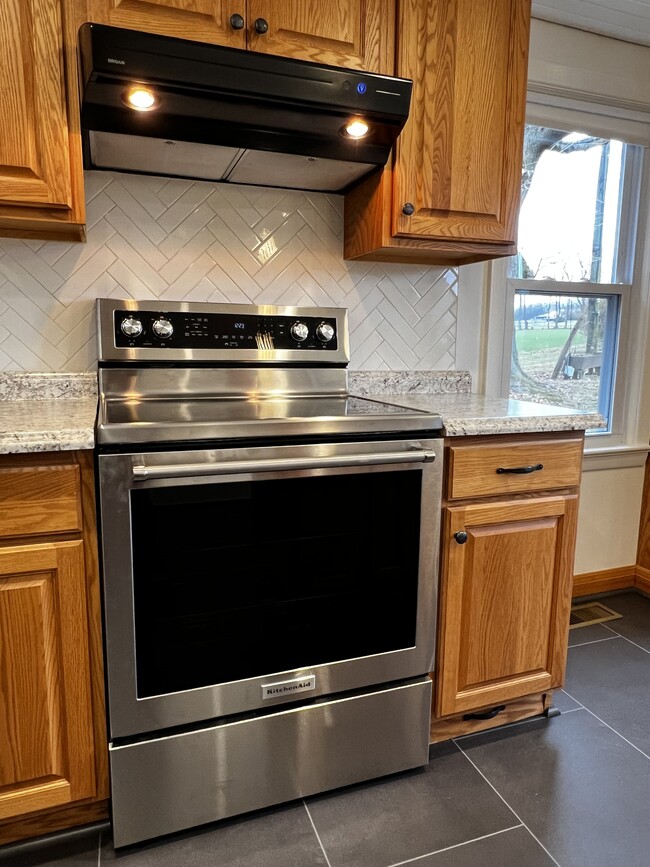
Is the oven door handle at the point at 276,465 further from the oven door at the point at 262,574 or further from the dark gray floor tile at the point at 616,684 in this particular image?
the dark gray floor tile at the point at 616,684

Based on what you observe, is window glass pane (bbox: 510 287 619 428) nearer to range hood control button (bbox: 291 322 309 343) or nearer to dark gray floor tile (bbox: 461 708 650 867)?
range hood control button (bbox: 291 322 309 343)

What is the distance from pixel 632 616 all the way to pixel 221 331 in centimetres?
204

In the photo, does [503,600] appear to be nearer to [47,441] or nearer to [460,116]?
[47,441]

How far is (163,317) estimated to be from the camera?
1.71 metres

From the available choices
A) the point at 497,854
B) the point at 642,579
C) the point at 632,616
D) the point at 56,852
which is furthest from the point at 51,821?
the point at 642,579

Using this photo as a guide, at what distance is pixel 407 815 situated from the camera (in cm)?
143

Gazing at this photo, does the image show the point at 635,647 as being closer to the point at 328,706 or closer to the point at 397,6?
the point at 328,706

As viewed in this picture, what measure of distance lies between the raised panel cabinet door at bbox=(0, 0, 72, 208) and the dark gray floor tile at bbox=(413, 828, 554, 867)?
1.70 meters

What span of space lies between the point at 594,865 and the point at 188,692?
95cm

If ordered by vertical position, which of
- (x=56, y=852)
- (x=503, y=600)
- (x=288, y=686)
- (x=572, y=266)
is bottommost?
(x=56, y=852)

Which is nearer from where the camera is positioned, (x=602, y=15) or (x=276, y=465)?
(x=276, y=465)

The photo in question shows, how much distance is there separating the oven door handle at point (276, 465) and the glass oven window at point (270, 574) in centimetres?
4

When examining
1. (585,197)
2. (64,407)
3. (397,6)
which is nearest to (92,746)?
(64,407)

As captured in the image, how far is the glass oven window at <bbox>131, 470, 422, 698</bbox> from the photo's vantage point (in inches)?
49.8
